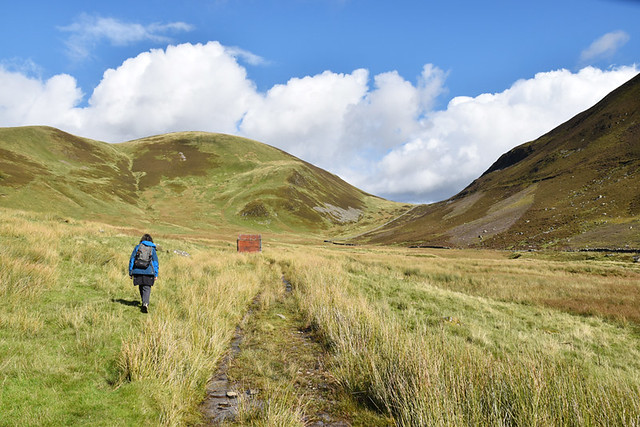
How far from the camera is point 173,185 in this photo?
424ft

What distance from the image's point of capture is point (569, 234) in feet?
170

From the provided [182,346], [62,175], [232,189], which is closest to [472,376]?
[182,346]

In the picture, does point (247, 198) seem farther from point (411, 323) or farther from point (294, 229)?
point (411, 323)

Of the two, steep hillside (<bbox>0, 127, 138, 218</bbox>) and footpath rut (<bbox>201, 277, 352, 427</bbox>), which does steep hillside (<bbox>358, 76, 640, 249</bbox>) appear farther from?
steep hillside (<bbox>0, 127, 138, 218</bbox>)

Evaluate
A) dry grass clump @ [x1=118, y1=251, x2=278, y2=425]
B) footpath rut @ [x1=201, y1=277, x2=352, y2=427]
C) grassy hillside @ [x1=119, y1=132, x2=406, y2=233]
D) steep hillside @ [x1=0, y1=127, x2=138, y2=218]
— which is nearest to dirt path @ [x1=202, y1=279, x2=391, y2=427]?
footpath rut @ [x1=201, y1=277, x2=352, y2=427]

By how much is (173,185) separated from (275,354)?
13803 cm

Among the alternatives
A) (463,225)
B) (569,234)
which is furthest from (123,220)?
(569,234)

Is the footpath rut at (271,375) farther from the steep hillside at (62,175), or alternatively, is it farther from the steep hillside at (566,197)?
the steep hillside at (62,175)

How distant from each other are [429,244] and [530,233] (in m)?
20.2

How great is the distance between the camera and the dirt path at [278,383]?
4.60 meters

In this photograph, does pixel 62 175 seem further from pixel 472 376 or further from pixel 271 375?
pixel 472 376

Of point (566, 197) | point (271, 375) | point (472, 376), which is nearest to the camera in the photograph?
point (472, 376)

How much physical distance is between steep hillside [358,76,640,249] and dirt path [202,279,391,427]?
52.9 m

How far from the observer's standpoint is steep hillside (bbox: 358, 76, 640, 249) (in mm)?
52219
